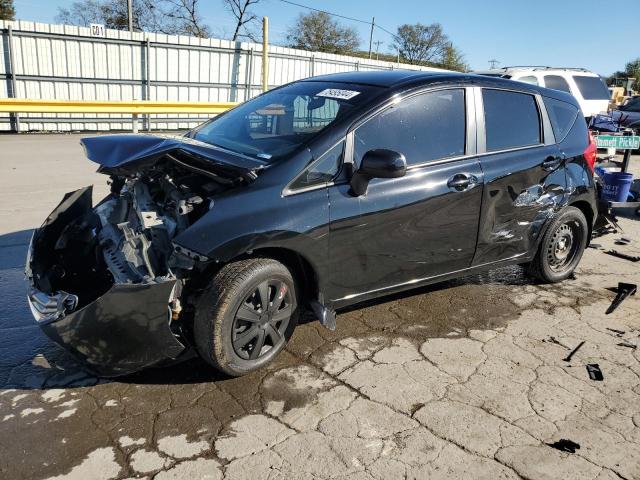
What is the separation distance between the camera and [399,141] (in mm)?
3580

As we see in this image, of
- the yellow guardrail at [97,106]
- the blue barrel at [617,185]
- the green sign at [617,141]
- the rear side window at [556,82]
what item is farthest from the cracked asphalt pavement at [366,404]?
the yellow guardrail at [97,106]

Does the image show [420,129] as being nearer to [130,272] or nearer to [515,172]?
[515,172]

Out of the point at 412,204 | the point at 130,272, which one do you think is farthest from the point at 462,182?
the point at 130,272

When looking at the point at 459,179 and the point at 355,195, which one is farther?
the point at 459,179

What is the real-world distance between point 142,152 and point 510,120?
2810mm

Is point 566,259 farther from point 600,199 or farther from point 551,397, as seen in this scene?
point 551,397

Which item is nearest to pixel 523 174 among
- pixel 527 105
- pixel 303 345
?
pixel 527 105

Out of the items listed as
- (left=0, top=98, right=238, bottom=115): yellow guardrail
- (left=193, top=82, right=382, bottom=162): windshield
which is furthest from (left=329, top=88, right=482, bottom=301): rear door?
(left=0, top=98, right=238, bottom=115): yellow guardrail

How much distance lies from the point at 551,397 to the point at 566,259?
2.23m

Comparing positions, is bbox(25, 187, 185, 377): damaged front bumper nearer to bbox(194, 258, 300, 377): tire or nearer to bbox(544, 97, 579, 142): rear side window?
bbox(194, 258, 300, 377): tire

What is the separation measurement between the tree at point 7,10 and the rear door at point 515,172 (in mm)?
41236

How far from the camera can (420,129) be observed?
3.69m

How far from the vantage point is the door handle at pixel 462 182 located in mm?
3750

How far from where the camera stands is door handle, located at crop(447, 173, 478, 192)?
375cm
